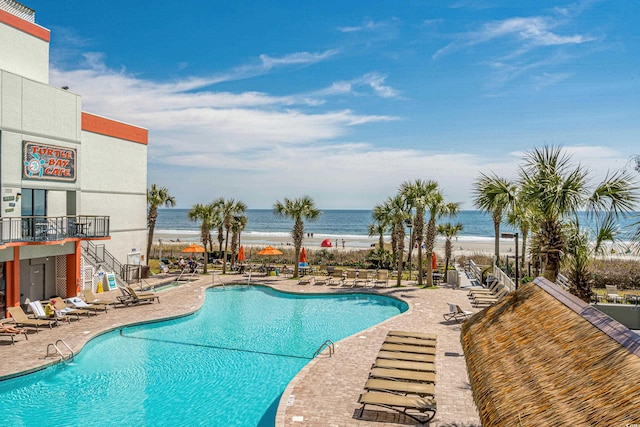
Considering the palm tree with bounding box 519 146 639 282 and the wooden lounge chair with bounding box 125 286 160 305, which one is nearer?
the palm tree with bounding box 519 146 639 282

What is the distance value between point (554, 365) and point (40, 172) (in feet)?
65.9

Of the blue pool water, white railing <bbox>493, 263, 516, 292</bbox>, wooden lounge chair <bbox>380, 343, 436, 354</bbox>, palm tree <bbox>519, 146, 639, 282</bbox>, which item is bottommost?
the blue pool water

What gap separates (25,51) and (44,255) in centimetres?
877

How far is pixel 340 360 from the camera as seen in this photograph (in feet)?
43.0

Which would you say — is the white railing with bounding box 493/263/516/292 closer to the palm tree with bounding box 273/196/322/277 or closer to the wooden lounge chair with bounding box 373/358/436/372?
the wooden lounge chair with bounding box 373/358/436/372

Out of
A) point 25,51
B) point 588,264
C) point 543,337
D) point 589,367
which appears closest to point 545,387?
point 589,367

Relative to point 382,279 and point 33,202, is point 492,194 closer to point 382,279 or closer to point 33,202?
point 382,279

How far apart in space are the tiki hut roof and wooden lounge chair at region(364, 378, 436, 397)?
72.4 inches

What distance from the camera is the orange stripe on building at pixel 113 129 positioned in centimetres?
2398

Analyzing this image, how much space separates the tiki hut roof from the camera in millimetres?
4570

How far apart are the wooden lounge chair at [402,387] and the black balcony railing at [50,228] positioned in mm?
14720

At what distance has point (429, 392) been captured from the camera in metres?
9.66

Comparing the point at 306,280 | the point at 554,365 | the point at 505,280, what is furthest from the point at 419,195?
the point at 554,365

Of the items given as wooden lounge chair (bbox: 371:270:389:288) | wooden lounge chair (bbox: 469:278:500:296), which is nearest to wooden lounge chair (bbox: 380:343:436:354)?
wooden lounge chair (bbox: 469:278:500:296)
